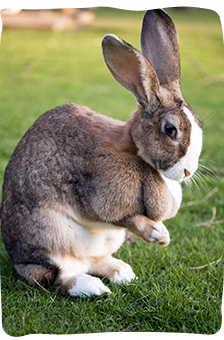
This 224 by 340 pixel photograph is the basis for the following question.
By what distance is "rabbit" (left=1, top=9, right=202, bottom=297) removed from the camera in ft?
8.35

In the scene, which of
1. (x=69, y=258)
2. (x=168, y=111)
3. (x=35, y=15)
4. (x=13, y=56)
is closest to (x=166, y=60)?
(x=168, y=111)

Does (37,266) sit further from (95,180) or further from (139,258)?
Answer: (139,258)

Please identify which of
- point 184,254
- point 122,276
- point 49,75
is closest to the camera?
point 122,276

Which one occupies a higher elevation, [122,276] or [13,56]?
[13,56]

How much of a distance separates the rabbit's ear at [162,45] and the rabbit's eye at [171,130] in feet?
1.19

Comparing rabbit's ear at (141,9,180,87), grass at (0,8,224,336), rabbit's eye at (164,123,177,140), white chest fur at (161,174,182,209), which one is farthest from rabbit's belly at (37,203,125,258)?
rabbit's ear at (141,9,180,87)

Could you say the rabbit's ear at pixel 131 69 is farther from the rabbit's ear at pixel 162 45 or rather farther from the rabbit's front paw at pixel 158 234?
the rabbit's front paw at pixel 158 234

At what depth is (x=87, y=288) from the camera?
2.71m

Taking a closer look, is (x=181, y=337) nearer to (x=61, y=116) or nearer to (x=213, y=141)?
(x=61, y=116)

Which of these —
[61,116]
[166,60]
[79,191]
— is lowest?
[79,191]

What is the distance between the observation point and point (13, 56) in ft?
17.0

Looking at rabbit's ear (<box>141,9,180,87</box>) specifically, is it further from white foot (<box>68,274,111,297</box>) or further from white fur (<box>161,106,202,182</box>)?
white foot (<box>68,274,111,297</box>)

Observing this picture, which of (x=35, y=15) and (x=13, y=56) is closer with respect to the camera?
(x=35, y=15)
